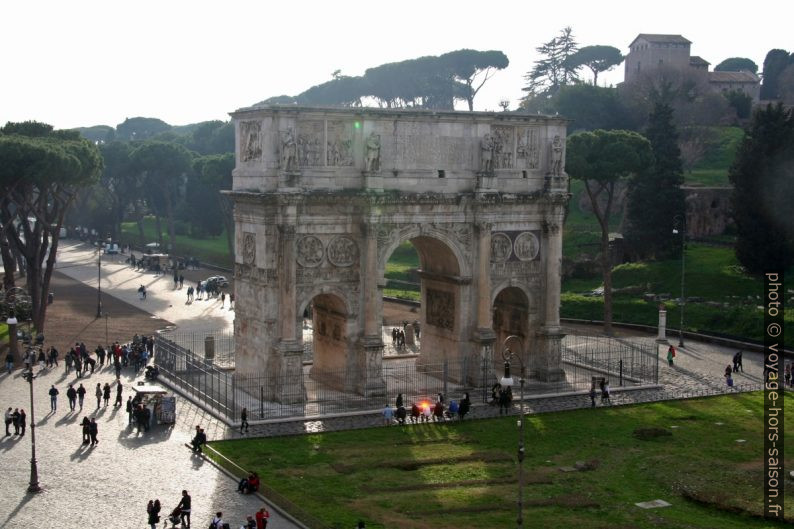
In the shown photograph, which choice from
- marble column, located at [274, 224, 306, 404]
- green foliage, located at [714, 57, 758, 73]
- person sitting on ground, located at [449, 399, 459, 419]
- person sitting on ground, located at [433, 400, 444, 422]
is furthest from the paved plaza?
green foliage, located at [714, 57, 758, 73]

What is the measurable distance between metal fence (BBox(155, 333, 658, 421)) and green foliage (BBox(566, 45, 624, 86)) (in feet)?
258

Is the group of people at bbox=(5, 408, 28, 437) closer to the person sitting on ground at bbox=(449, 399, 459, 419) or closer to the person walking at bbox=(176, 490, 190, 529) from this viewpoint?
the person walking at bbox=(176, 490, 190, 529)

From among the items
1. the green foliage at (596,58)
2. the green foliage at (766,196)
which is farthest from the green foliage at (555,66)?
the green foliage at (766,196)

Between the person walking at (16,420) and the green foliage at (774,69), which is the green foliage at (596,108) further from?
the person walking at (16,420)

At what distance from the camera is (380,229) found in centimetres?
4000

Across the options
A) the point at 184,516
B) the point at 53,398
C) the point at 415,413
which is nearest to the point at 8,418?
the point at 53,398

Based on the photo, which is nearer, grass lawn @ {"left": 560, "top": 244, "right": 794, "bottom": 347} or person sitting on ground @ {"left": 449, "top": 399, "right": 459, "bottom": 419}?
person sitting on ground @ {"left": 449, "top": 399, "right": 459, "bottom": 419}

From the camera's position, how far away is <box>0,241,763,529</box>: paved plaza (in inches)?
1071

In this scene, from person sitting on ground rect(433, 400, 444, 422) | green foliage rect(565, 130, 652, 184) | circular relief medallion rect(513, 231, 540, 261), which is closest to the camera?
person sitting on ground rect(433, 400, 444, 422)

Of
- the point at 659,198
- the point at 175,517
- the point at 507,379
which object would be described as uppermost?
the point at 659,198

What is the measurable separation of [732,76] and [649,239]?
2173 inches

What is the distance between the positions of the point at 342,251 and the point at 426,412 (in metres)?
7.38

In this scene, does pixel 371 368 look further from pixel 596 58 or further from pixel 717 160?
pixel 596 58

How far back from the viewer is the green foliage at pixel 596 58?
12081 centimetres
